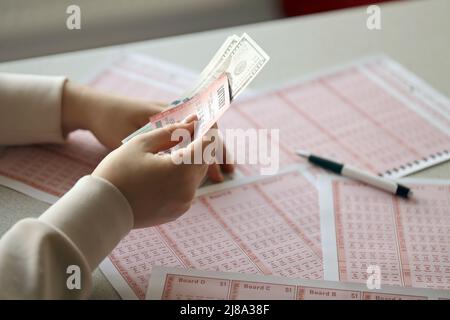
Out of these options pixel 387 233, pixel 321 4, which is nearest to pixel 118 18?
pixel 321 4

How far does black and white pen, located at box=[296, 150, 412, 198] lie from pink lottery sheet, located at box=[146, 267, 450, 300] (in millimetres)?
184

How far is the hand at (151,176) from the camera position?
0.76 metres

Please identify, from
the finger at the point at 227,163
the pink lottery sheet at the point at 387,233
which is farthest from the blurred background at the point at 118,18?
the pink lottery sheet at the point at 387,233

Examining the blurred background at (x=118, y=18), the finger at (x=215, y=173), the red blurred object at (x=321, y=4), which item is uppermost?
the red blurred object at (x=321, y=4)

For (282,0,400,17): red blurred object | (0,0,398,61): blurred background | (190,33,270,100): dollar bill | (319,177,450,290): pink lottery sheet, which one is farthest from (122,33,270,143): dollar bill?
(282,0,400,17): red blurred object

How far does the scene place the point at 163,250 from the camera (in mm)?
816

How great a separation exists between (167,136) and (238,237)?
16 cm

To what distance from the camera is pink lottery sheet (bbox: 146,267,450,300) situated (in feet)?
2.45

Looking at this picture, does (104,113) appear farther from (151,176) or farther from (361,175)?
(361,175)

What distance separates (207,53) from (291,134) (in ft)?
0.94

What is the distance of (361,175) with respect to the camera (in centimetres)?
94

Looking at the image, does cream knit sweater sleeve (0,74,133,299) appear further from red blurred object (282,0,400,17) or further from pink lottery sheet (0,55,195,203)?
red blurred object (282,0,400,17)

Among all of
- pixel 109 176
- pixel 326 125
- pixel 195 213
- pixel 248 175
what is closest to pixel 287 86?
pixel 326 125

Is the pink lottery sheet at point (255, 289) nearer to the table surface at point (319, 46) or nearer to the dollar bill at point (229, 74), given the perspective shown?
the dollar bill at point (229, 74)
